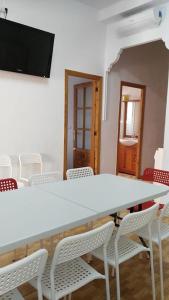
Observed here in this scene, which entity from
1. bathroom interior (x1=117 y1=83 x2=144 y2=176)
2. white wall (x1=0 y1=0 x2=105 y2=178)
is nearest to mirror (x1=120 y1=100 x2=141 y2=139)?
bathroom interior (x1=117 y1=83 x2=144 y2=176)

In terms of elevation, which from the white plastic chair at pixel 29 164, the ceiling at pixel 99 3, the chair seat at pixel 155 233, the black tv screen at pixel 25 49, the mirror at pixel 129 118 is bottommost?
the chair seat at pixel 155 233

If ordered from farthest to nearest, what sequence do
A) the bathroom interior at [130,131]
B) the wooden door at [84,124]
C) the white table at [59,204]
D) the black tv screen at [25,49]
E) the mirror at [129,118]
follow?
the mirror at [129,118] → the bathroom interior at [130,131] → the wooden door at [84,124] → the black tv screen at [25,49] → the white table at [59,204]

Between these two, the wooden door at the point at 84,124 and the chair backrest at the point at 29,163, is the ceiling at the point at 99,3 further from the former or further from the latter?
the chair backrest at the point at 29,163

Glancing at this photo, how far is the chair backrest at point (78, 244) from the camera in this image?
1152 mm

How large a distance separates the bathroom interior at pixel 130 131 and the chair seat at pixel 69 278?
439cm

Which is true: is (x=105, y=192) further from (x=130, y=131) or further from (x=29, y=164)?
(x=130, y=131)

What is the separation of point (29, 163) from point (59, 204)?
2.16m

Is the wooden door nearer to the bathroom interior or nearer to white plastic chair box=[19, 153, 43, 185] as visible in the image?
the bathroom interior

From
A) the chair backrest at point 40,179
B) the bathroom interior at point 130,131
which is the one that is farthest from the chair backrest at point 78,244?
the bathroom interior at point 130,131

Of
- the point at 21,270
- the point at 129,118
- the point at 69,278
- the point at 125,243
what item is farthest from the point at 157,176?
the point at 129,118

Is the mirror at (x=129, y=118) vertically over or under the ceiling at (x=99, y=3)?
under

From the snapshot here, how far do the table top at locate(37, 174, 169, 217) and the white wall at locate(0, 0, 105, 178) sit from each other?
5.33 ft

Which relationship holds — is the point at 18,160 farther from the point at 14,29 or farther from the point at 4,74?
the point at 14,29

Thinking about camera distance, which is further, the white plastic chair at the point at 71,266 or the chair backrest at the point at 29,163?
the chair backrest at the point at 29,163
